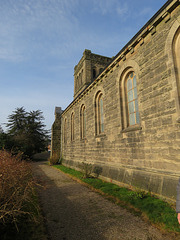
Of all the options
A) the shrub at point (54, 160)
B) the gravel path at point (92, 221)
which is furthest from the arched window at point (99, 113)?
the shrub at point (54, 160)

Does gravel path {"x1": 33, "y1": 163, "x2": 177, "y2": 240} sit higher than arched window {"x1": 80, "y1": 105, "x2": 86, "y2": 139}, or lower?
lower

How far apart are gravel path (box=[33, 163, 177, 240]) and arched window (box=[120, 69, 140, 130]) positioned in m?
3.40

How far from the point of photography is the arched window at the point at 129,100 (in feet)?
20.9

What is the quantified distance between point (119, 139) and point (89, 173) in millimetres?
3114

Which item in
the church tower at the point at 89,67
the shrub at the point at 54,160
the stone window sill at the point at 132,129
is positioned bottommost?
the shrub at the point at 54,160

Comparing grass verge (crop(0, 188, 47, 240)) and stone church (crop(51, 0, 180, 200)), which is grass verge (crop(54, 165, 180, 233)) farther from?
grass verge (crop(0, 188, 47, 240))

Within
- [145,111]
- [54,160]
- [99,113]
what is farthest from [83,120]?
[54,160]

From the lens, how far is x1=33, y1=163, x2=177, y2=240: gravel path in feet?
9.46

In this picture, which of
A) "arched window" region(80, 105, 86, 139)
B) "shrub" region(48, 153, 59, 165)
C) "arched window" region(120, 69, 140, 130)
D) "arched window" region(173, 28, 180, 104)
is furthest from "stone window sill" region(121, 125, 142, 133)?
"shrub" region(48, 153, 59, 165)

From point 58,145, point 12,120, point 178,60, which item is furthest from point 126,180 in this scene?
point 12,120

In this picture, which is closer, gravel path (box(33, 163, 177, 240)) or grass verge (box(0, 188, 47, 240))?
grass verge (box(0, 188, 47, 240))

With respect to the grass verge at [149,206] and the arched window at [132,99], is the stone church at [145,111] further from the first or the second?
the grass verge at [149,206]

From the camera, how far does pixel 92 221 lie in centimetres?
347

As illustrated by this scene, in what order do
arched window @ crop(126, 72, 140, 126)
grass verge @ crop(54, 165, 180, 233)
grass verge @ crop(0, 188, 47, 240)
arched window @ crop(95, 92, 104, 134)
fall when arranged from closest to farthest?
grass verge @ crop(0, 188, 47, 240) → grass verge @ crop(54, 165, 180, 233) → arched window @ crop(126, 72, 140, 126) → arched window @ crop(95, 92, 104, 134)
